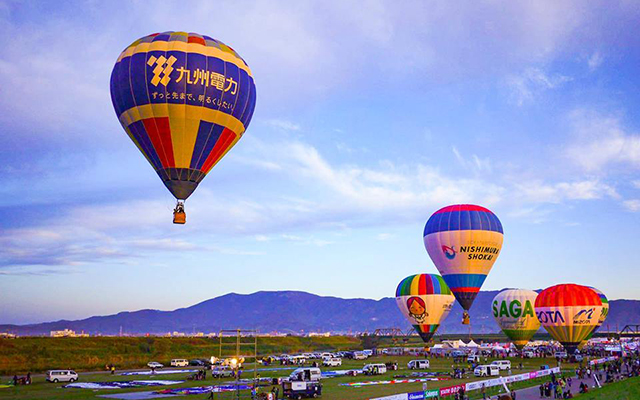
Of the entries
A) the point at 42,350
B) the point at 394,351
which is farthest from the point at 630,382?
the point at 42,350

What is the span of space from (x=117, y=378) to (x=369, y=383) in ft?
73.5

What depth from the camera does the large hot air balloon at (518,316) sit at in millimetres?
75875

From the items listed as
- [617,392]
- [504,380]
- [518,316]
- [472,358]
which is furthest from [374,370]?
[518,316]

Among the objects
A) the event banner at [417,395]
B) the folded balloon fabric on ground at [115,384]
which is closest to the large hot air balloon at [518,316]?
the event banner at [417,395]

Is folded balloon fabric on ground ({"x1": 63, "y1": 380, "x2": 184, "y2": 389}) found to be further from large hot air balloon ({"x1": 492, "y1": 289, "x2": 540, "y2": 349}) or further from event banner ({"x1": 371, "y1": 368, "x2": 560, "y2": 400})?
large hot air balloon ({"x1": 492, "y1": 289, "x2": 540, "y2": 349})

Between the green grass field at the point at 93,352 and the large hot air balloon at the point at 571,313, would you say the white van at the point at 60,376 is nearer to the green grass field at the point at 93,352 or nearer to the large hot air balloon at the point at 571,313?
the green grass field at the point at 93,352

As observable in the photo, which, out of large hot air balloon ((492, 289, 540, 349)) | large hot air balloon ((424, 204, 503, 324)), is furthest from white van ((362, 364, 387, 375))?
large hot air balloon ((492, 289, 540, 349))

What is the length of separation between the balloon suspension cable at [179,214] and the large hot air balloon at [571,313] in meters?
48.9

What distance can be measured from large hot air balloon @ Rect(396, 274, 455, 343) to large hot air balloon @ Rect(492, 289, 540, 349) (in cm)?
872

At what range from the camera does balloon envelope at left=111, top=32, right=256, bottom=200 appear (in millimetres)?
33094

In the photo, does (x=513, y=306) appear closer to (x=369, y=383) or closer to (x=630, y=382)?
(x=630, y=382)

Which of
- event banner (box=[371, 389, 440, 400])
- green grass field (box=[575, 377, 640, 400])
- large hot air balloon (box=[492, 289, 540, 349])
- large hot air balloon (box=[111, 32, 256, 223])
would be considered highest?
large hot air balloon (box=[111, 32, 256, 223])

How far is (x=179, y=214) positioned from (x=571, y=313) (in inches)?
1967

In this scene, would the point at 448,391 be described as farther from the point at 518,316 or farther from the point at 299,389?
the point at 518,316
